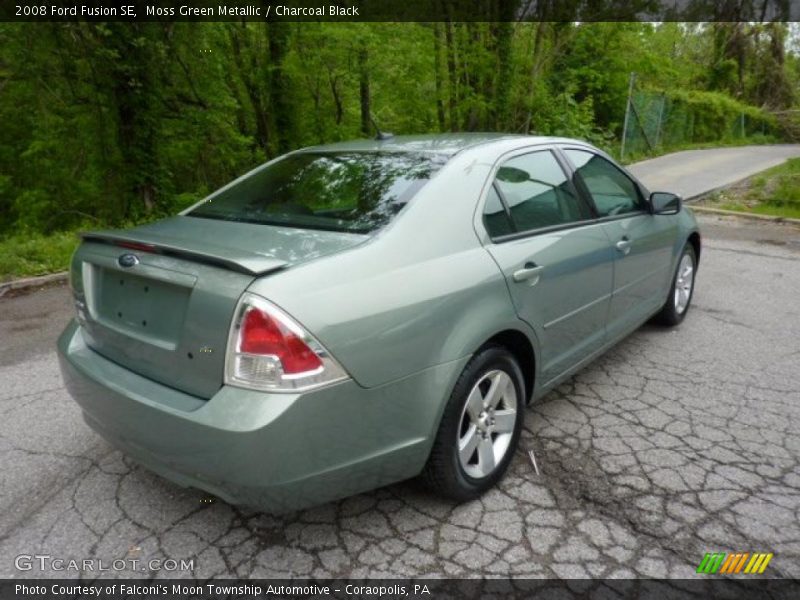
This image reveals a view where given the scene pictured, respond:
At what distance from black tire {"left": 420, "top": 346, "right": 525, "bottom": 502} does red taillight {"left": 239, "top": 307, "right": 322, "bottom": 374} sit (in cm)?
67

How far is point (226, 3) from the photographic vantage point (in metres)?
10.4

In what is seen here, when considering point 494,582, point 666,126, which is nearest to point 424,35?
point 494,582

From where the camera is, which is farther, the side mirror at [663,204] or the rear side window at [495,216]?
the side mirror at [663,204]

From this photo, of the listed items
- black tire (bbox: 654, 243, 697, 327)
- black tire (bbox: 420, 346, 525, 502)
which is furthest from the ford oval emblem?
black tire (bbox: 654, 243, 697, 327)

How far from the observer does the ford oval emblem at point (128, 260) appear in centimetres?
224

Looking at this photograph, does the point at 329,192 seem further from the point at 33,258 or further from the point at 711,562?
the point at 33,258

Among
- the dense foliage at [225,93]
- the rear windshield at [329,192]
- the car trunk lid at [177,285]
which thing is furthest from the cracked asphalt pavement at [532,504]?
the dense foliage at [225,93]

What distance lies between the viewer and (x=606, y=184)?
374 centimetres

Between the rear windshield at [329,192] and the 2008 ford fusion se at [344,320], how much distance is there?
0.01 metres

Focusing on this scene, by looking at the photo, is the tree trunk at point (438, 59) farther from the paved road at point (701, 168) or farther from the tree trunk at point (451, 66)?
the paved road at point (701, 168)

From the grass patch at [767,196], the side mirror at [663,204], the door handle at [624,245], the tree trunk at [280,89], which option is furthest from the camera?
the tree trunk at [280,89]

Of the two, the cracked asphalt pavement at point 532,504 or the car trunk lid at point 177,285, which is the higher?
the car trunk lid at point 177,285

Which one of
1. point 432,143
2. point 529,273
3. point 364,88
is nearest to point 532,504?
point 529,273

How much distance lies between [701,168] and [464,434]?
50.7 ft
